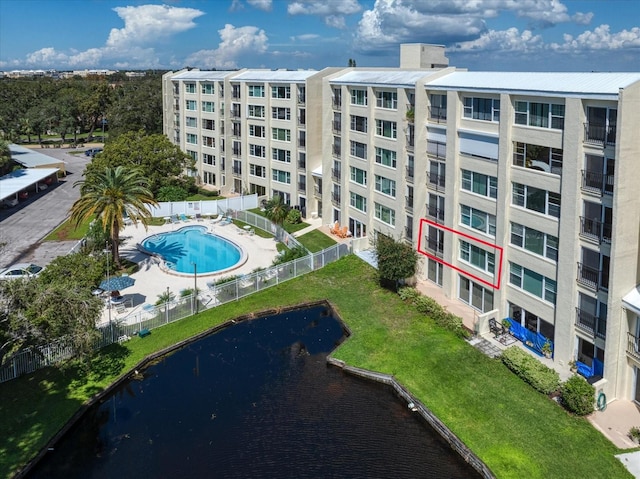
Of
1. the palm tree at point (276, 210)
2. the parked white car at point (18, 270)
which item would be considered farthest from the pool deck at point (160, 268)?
the parked white car at point (18, 270)

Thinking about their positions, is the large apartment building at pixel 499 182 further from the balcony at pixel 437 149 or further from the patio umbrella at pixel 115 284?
the patio umbrella at pixel 115 284

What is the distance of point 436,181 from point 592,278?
49.5 feet

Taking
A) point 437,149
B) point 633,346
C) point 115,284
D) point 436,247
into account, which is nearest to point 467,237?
point 436,247

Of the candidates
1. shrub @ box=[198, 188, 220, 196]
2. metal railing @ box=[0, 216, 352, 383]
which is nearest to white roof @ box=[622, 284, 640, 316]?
metal railing @ box=[0, 216, 352, 383]

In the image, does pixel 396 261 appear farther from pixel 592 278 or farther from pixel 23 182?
pixel 23 182

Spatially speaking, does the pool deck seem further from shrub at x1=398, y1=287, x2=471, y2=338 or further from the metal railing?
shrub at x1=398, y1=287, x2=471, y2=338

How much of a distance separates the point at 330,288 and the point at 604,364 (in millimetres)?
20663

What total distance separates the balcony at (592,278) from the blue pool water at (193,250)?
29.6 meters

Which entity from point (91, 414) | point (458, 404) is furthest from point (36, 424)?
point (458, 404)

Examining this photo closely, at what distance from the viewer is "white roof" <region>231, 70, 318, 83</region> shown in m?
61.8

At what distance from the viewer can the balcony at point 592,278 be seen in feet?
Result: 95.8

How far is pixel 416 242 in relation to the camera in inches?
1780

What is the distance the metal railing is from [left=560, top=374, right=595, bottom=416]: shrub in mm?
23092

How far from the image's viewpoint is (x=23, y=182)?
74.1m
